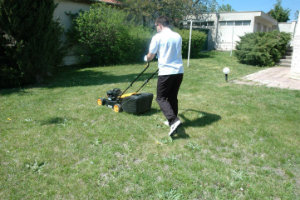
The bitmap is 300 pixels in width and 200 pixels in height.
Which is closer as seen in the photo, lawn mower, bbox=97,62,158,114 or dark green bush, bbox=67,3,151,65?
lawn mower, bbox=97,62,158,114

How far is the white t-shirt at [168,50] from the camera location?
3734mm

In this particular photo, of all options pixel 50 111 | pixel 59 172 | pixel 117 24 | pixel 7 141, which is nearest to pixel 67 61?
pixel 117 24

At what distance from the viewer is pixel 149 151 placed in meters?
3.47

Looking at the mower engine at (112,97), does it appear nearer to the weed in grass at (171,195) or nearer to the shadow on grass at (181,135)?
the shadow on grass at (181,135)

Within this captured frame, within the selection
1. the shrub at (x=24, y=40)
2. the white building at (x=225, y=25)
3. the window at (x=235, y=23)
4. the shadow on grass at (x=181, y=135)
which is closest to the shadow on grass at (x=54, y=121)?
the shadow on grass at (x=181, y=135)

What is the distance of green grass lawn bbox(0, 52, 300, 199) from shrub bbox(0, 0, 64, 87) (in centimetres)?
185

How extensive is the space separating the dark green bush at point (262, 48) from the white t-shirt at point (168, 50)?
10.8 meters

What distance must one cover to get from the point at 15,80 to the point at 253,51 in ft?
38.7

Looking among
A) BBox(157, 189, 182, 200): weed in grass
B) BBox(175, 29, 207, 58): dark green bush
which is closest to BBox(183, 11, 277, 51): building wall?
BBox(175, 29, 207, 58): dark green bush

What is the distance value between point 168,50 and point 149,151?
159 cm

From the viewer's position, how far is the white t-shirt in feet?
12.3

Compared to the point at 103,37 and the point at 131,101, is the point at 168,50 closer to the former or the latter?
the point at 131,101

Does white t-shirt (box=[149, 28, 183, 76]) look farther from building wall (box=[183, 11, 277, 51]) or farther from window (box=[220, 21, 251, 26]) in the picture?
window (box=[220, 21, 251, 26])

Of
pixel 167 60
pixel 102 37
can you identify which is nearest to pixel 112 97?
pixel 167 60
